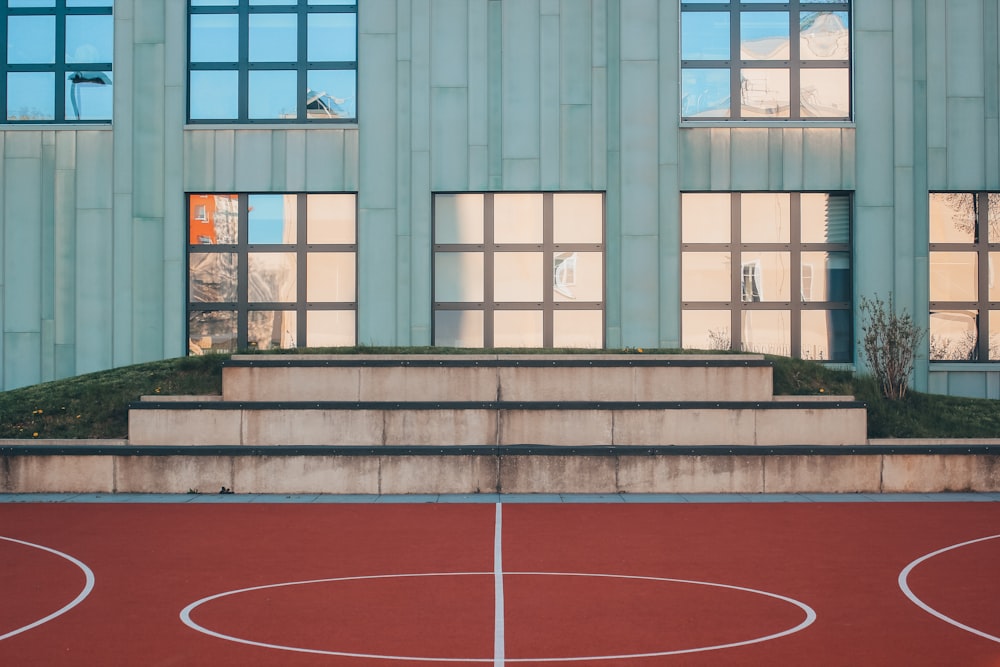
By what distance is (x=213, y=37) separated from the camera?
2150 cm

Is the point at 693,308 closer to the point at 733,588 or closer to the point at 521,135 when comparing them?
the point at 521,135

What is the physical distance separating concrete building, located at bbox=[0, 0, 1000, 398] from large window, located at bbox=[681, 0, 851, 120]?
5 centimetres

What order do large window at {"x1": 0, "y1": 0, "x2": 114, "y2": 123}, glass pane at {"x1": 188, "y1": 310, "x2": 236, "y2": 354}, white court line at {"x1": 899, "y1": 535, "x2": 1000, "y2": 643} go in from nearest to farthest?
white court line at {"x1": 899, "y1": 535, "x2": 1000, "y2": 643} → glass pane at {"x1": 188, "y1": 310, "x2": 236, "y2": 354} → large window at {"x1": 0, "y1": 0, "x2": 114, "y2": 123}

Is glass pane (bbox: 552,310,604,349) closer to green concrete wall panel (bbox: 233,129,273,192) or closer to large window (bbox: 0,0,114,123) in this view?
green concrete wall panel (bbox: 233,129,273,192)

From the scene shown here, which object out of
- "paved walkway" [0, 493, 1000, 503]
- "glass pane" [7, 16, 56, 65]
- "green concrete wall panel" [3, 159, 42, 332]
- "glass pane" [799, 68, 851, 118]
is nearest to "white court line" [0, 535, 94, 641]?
"paved walkway" [0, 493, 1000, 503]

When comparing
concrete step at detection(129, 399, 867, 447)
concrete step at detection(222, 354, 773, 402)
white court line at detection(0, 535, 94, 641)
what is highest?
concrete step at detection(222, 354, 773, 402)

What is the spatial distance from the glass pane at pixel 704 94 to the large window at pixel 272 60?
7.47m

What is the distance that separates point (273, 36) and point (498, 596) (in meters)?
16.8

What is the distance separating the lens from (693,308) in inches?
825

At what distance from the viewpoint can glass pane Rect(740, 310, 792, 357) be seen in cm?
2100

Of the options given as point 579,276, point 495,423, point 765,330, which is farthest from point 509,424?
point 765,330

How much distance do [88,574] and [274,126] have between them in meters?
13.8

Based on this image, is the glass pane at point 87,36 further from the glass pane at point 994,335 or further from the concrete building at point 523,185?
the glass pane at point 994,335

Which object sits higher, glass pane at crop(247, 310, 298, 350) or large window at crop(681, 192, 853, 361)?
large window at crop(681, 192, 853, 361)
